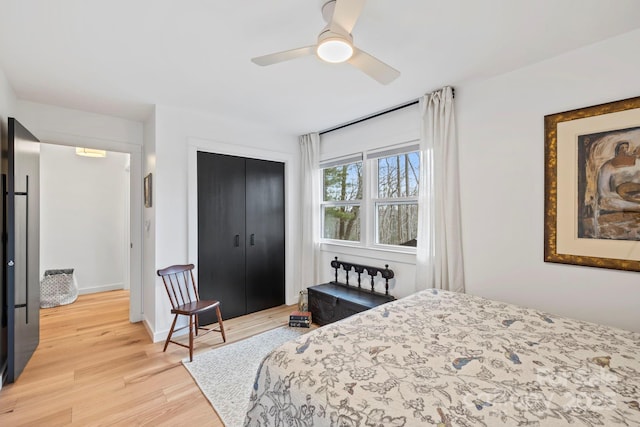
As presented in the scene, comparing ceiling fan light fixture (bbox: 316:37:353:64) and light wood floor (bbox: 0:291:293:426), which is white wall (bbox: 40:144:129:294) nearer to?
light wood floor (bbox: 0:291:293:426)

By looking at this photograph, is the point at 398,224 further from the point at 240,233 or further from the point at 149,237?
the point at 149,237

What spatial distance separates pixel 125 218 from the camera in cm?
486

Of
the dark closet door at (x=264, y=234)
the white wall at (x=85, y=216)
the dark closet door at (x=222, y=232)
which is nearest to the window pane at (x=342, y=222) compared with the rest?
the dark closet door at (x=264, y=234)

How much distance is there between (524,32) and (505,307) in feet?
5.85

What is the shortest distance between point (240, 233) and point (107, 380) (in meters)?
1.83

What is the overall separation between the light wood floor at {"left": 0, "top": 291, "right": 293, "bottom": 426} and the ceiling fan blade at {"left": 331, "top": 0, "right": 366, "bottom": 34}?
2399mm

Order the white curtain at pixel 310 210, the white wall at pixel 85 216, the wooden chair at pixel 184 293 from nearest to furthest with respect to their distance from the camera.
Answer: the wooden chair at pixel 184 293 → the white curtain at pixel 310 210 → the white wall at pixel 85 216

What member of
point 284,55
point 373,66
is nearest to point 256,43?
point 284,55

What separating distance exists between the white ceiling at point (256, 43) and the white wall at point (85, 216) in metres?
2.02

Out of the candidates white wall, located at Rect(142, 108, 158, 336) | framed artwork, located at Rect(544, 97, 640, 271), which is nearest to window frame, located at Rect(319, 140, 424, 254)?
framed artwork, located at Rect(544, 97, 640, 271)

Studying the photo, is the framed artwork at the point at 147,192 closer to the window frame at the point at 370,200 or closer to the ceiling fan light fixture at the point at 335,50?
the window frame at the point at 370,200

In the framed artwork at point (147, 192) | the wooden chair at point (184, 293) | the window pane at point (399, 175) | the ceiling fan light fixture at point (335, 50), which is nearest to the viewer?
the ceiling fan light fixture at point (335, 50)

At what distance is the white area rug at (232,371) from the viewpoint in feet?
6.28

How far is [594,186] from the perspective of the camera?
6.05ft
